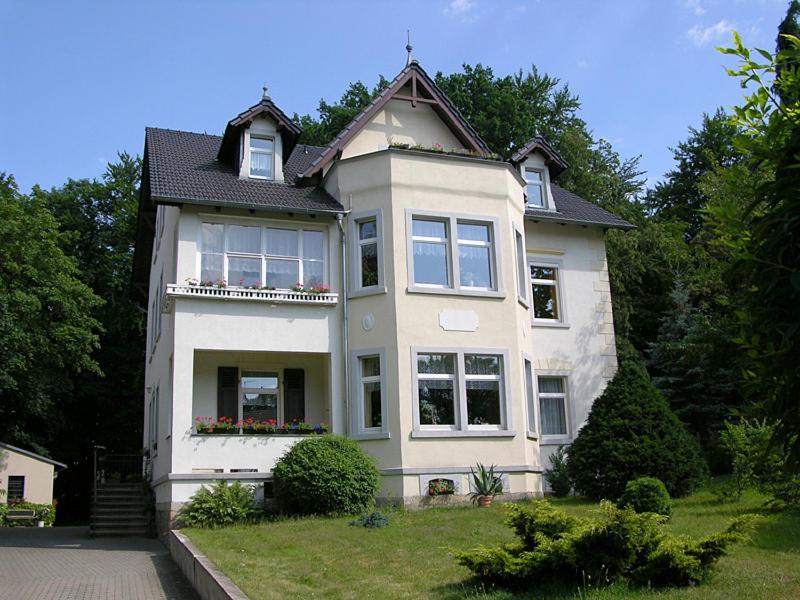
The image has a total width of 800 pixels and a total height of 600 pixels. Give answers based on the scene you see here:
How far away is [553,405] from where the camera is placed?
74.9 feet

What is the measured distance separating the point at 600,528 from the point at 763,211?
4.13m

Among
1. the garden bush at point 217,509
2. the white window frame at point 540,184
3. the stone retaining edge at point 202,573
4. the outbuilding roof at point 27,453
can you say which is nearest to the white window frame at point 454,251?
the white window frame at point 540,184

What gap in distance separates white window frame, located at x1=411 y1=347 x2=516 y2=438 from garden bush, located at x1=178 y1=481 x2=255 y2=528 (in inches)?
160

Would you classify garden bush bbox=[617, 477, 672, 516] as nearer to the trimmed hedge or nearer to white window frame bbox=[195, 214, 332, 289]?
white window frame bbox=[195, 214, 332, 289]

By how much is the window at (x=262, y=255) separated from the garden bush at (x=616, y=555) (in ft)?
41.1

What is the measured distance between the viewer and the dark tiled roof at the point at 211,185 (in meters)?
19.0

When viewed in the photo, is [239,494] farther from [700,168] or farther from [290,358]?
[700,168]

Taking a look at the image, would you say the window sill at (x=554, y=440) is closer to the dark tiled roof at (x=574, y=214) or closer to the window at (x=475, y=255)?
the window at (x=475, y=255)

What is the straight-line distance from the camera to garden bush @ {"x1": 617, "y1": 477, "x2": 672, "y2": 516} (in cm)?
1240

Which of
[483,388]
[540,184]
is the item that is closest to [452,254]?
[483,388]

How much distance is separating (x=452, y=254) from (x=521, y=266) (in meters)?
2.52

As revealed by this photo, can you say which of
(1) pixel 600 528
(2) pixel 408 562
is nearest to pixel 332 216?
(2) pixel 408 562

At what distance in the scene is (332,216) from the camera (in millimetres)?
20156

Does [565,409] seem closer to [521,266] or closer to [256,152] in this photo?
[521,266]
